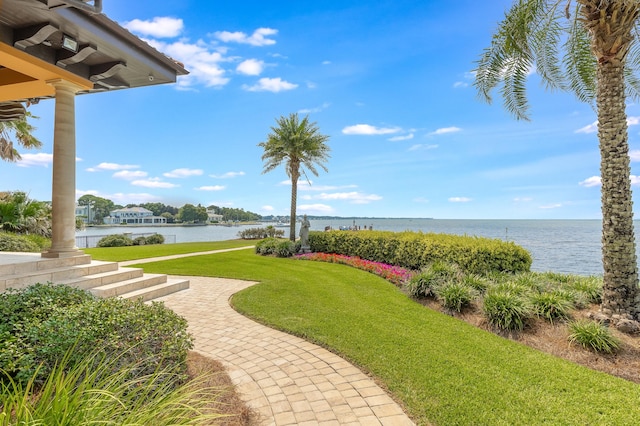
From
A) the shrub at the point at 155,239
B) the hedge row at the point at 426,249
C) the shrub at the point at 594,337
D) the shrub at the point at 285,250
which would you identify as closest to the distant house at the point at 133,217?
the shrub at the point at 155,239

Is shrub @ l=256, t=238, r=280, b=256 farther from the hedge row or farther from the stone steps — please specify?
the stone steps

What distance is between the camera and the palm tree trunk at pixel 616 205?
503cm

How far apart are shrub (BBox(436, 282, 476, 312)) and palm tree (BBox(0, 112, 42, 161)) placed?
62.3 ft

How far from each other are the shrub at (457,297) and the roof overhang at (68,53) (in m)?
7.17

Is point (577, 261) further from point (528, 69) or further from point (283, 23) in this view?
point (283, 23)

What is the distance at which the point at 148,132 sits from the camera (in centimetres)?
1564

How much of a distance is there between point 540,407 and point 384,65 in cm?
1117

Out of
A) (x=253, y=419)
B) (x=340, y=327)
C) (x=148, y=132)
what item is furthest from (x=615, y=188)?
(x=148, y=132)

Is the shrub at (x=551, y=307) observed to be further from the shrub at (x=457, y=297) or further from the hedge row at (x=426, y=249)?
the hedge row at (x=426, y=249)

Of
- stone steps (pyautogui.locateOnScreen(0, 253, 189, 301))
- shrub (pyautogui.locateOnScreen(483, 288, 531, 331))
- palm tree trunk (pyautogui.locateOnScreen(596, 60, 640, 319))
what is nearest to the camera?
palm tree trunk (pyautogui.locateOnScreen(596, 60, 640, 319))

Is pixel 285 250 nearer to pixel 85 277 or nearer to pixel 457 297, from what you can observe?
pixel 85 277

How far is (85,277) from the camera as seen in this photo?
6.62 metres

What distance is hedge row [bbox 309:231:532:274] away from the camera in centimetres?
823

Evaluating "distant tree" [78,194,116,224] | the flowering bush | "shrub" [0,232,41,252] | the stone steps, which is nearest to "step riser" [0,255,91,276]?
the stone steps
